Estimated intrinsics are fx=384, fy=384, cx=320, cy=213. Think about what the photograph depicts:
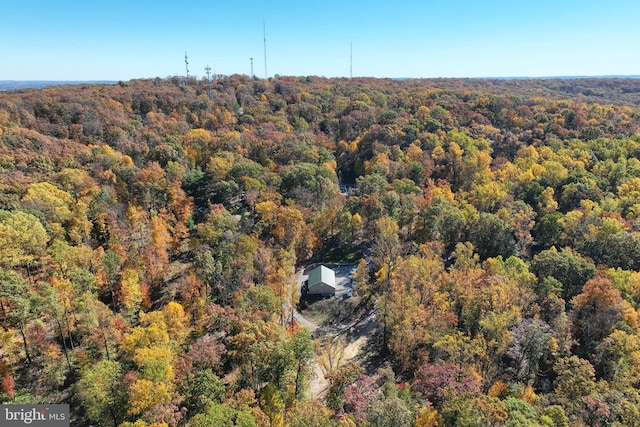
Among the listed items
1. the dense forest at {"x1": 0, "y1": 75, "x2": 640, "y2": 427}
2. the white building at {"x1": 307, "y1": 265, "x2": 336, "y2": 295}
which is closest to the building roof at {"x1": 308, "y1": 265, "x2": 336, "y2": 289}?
the white building at {"x1": 307, "y1": 265, "x2": 336, "y2": 295}

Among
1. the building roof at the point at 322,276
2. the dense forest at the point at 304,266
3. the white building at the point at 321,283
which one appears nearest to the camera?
the dense forest at the point at 304,266

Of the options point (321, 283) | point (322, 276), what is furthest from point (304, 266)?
point (321, 283)

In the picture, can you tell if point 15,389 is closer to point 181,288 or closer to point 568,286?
point 181,288

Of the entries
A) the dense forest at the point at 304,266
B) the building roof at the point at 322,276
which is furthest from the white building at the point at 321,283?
the dense forest at the point at 304,266

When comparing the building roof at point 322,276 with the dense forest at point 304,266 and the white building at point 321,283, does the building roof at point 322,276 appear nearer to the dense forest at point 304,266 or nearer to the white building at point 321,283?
the white building at point 321,283

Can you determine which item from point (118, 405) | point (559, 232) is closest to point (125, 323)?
point (118, 405)
